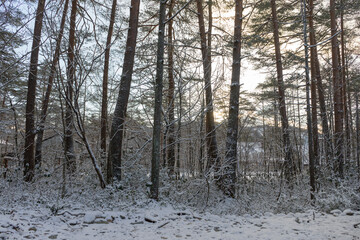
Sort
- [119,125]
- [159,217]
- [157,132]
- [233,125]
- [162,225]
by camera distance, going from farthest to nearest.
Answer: [233,125]
[119,125]
[157,132]
[159,217]
[162,225]

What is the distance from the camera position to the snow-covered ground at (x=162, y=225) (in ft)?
10.7

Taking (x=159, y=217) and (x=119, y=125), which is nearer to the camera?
(x=159, y=217)

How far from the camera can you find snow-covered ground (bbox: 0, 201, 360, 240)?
10.7 ft

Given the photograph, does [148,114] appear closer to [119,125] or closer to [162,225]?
[119,125]

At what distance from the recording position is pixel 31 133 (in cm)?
791

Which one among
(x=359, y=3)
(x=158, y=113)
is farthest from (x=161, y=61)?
(x=359, y=3)

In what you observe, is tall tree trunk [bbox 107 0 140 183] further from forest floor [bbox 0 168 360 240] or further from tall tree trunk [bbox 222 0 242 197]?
tall tree trunk [bbox 222 0 242 197]

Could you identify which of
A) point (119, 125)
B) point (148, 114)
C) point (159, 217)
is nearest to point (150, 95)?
point (148, 114)

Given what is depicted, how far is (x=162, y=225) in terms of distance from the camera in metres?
3.87

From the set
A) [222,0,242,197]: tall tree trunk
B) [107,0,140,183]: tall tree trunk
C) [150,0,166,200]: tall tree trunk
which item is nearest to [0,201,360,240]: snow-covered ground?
[150,0,166,200]: tall tree trunk

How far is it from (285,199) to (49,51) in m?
6.44

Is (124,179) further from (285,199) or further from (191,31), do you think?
(191,31)

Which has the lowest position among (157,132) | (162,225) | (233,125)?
(162,225)

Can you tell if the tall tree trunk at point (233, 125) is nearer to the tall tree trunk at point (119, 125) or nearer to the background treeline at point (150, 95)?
the background treeline at point (150, 95)
